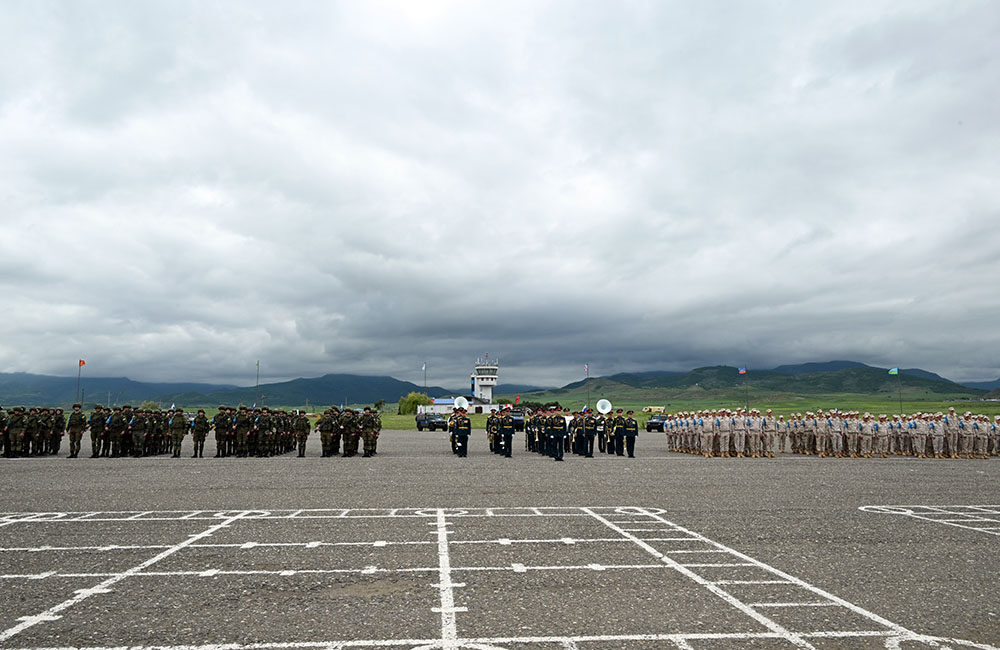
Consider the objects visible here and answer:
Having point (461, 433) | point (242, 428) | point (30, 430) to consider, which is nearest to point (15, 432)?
point (30, 430)

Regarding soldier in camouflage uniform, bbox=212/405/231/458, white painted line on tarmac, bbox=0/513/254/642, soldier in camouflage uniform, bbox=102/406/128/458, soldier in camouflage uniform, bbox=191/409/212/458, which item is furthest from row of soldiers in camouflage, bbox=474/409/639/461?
white painted line on tarmac, bbox=0/513/254/642

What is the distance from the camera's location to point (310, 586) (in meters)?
6.48

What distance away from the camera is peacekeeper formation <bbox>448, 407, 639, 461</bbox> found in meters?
24.6

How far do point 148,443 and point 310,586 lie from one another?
2157cm

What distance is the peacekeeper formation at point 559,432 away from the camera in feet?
80.6

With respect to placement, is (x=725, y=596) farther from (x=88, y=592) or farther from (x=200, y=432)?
(x=200, y=432)

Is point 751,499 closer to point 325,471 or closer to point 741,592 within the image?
point 741,592

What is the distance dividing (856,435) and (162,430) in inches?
1085

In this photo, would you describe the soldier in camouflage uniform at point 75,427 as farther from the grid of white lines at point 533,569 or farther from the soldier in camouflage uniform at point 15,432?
the grid of white lines at point 533,569

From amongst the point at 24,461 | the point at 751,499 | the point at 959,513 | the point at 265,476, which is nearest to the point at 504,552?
the point at 751,499

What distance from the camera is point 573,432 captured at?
27.6 m

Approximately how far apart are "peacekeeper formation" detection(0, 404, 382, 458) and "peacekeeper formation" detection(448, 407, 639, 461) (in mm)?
3339

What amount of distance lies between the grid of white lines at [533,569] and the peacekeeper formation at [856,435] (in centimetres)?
1345

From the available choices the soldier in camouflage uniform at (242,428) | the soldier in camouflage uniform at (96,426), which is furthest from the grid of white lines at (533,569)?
the soldier in camouflage uniform at (242,428)
